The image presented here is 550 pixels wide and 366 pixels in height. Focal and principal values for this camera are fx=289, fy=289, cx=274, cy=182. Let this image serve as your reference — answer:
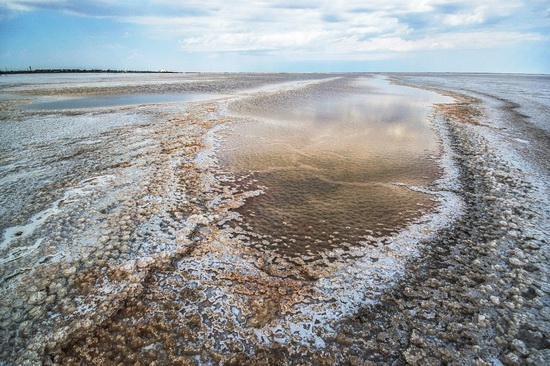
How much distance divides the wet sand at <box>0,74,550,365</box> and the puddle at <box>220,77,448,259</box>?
15 centimetres

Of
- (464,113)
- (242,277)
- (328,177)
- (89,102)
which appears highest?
(89,102)

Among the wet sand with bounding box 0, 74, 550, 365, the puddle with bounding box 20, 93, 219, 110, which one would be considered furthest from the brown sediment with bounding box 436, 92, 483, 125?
the puddle with bounding box 20, 93, 219, 110

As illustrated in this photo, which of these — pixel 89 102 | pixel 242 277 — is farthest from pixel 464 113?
pixel 89 102

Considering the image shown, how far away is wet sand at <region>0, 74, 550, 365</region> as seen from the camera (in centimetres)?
219

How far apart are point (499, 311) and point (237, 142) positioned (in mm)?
6296

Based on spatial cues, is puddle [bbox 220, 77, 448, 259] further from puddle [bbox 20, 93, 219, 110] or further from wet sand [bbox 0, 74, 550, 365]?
puddle [bbox 20, 93, 219, 110]

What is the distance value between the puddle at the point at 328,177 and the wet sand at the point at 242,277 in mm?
146

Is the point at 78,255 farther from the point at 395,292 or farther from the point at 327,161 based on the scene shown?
the point at 327,161

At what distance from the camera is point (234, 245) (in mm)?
3406

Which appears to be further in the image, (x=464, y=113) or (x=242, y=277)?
(x=464, y=113)

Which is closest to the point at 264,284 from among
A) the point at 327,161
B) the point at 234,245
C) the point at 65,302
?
the point at 234,245

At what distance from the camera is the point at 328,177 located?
5.36m

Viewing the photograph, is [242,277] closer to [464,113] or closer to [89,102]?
[464,113]

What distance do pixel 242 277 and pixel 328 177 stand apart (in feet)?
9.75
